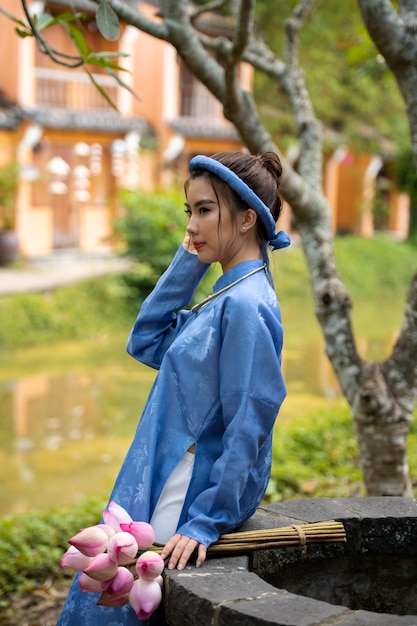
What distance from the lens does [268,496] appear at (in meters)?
5.29

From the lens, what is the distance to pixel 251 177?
229cm

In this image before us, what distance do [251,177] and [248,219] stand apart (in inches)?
4.1

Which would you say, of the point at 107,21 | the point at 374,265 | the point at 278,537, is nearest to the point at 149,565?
the point at 278,537

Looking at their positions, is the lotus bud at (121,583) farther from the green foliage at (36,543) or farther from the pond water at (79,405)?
the pond water at (79,405)

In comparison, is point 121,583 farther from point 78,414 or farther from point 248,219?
point 78,414

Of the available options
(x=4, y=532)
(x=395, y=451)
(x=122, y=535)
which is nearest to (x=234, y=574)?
(x=122, y=535)

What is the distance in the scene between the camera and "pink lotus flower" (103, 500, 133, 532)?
6.97 ft

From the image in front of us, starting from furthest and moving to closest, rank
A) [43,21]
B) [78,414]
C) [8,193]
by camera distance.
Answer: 1. [8,193]
2. [78,414]
3. [43,21]

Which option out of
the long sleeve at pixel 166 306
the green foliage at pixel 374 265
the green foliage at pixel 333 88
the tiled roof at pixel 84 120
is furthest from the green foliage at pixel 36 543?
the green foliage at pixel 333 88

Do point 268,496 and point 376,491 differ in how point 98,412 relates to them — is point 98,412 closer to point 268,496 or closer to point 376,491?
point 268,496

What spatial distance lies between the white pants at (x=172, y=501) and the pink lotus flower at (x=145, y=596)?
0.63ft

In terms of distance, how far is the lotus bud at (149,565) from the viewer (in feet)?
6.68

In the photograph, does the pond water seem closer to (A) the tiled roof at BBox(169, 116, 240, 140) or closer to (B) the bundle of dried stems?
(B) the bundle of dried stems

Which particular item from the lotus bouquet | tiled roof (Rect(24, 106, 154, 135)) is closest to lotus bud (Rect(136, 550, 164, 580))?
the lotus bouquet
